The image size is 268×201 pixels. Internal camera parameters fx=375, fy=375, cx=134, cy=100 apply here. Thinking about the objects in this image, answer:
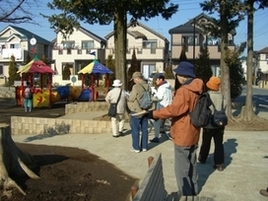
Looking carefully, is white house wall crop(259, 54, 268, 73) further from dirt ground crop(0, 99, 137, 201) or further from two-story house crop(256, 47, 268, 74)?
dirt ground crop(0, 99, 137, 201)

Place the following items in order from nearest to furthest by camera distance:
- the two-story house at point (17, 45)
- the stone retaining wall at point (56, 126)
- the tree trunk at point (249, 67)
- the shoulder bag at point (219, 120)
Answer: the shoulder bag at point (219, 120) < the stone retaining wall at point (56, 126) < the tree trunk at point (249, 67) < the two-story house at point (17, 45)

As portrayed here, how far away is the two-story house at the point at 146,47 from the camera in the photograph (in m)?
47.7

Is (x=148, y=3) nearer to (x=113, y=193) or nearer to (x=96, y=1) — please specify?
(x=96, y=1)

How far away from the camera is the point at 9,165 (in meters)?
5.50

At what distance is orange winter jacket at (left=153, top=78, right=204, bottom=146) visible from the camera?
15.2ft

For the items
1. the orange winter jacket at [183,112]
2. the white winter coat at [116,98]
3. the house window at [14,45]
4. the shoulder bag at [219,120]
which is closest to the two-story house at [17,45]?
the house window at [14,45]

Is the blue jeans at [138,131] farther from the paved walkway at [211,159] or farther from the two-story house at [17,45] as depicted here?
the two-story house at [17,45]

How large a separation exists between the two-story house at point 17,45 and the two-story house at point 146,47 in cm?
1340

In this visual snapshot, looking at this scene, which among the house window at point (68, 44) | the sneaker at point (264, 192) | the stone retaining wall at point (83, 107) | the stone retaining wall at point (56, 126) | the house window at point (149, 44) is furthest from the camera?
the house window at point (68, 44)

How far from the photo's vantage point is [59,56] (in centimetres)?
5081

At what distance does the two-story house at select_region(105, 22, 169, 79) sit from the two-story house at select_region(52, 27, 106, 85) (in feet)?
6.10

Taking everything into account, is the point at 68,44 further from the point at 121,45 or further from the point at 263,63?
the point at 263,63

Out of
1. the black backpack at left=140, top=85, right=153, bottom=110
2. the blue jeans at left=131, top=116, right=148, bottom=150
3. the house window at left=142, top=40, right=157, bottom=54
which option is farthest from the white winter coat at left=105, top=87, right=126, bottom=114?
the house window at left=142, top=40, right=157, bottom=54

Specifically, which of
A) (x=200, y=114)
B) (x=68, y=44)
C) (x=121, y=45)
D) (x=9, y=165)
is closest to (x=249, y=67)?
(x=121, y=45)
